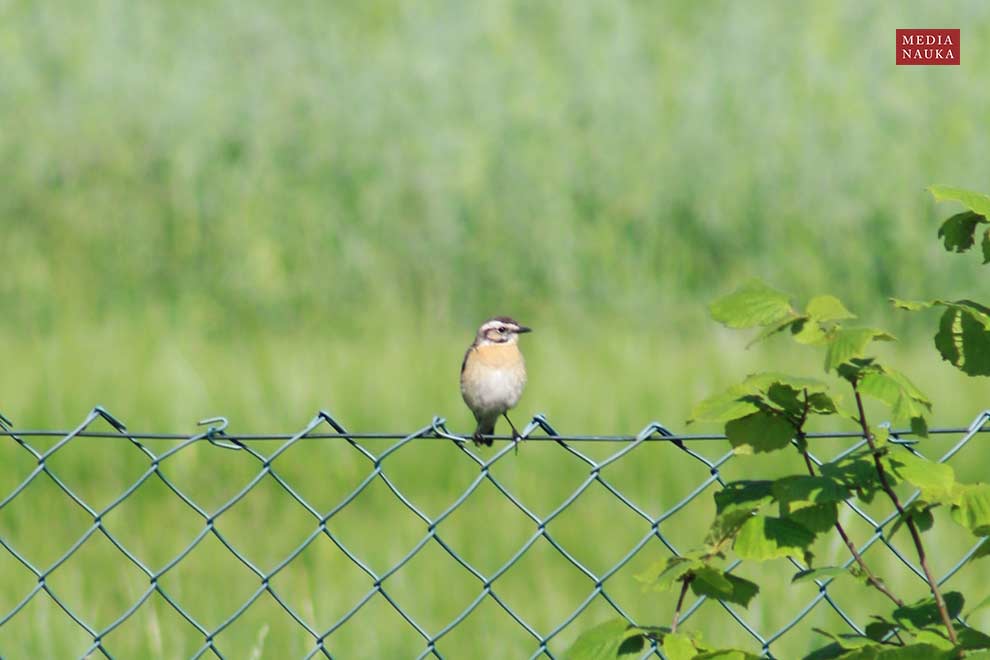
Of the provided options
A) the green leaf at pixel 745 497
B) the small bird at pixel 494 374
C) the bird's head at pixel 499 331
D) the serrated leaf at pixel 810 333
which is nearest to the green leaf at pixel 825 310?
the serrated leaf at pixel 810 333

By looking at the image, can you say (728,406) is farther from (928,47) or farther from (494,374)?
(928,47)

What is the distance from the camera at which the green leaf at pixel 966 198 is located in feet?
6.73

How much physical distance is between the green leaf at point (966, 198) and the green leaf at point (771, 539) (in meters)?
0.48

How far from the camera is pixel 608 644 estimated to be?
2113 mm

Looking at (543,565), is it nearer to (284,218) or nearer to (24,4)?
(284,218)

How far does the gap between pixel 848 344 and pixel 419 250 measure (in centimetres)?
696

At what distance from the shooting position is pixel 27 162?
9492 mm

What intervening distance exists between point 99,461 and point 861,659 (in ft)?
13.0

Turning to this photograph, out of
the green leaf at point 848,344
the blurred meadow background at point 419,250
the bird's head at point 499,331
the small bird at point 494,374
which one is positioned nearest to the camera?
the green leaf at point 848,344

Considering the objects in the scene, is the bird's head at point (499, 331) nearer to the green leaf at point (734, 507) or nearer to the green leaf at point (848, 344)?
the green leaf at point (734, 507)

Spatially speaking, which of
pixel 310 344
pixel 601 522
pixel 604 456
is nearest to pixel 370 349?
pixel 310 344

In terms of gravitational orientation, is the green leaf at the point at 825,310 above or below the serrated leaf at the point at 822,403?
above

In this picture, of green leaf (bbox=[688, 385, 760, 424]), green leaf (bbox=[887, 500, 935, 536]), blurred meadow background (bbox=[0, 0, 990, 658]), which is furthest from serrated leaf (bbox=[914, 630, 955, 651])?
blurred meadow background (bbox=[0, 0, 990, 658])

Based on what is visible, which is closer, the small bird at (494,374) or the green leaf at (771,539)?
the green leaf at (771,539)
